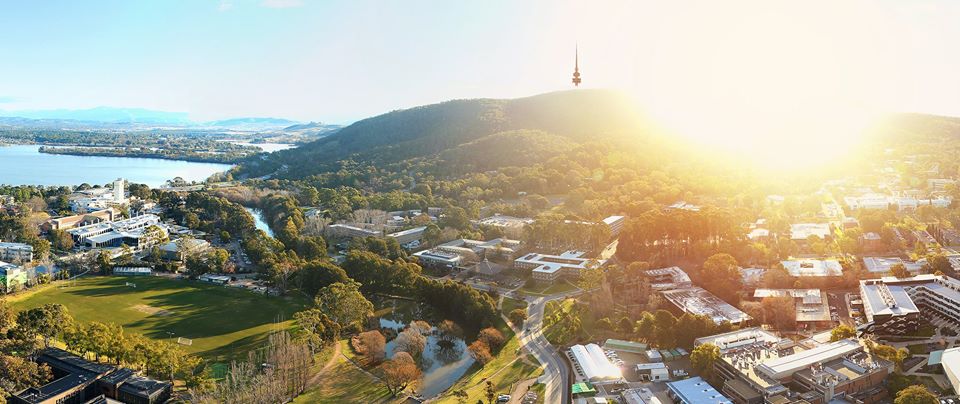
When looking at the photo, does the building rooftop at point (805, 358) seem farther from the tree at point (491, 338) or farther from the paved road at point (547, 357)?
the tree at point (491, 338)

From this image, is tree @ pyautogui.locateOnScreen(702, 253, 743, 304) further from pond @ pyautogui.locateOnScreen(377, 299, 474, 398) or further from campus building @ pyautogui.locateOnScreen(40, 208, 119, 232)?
campus building @ pyautogui.locateOnScreen(40, 208, 119, 232)

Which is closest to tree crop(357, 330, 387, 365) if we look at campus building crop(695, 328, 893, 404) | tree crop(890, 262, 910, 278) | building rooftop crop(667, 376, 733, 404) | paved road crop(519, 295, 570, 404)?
paved road crop(519, 295, 570, 404)

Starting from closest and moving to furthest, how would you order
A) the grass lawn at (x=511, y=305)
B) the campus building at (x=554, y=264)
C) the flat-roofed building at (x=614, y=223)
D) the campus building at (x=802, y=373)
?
the campus building at (x=802, y=373) → the grass lawn at (x=511, y=305) → the campus building at (x=554, y=264) → the flat-roofed building at (x=614, y=223)

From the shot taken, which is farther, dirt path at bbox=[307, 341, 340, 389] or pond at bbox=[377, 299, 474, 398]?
pond at bbox=[377, 299, 474, 398]

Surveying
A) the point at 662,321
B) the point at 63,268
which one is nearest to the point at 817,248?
the point at 662,321

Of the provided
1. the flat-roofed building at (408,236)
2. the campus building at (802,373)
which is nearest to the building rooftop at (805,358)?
the campus building at (802,373)

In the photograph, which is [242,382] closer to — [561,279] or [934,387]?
[561,279]
